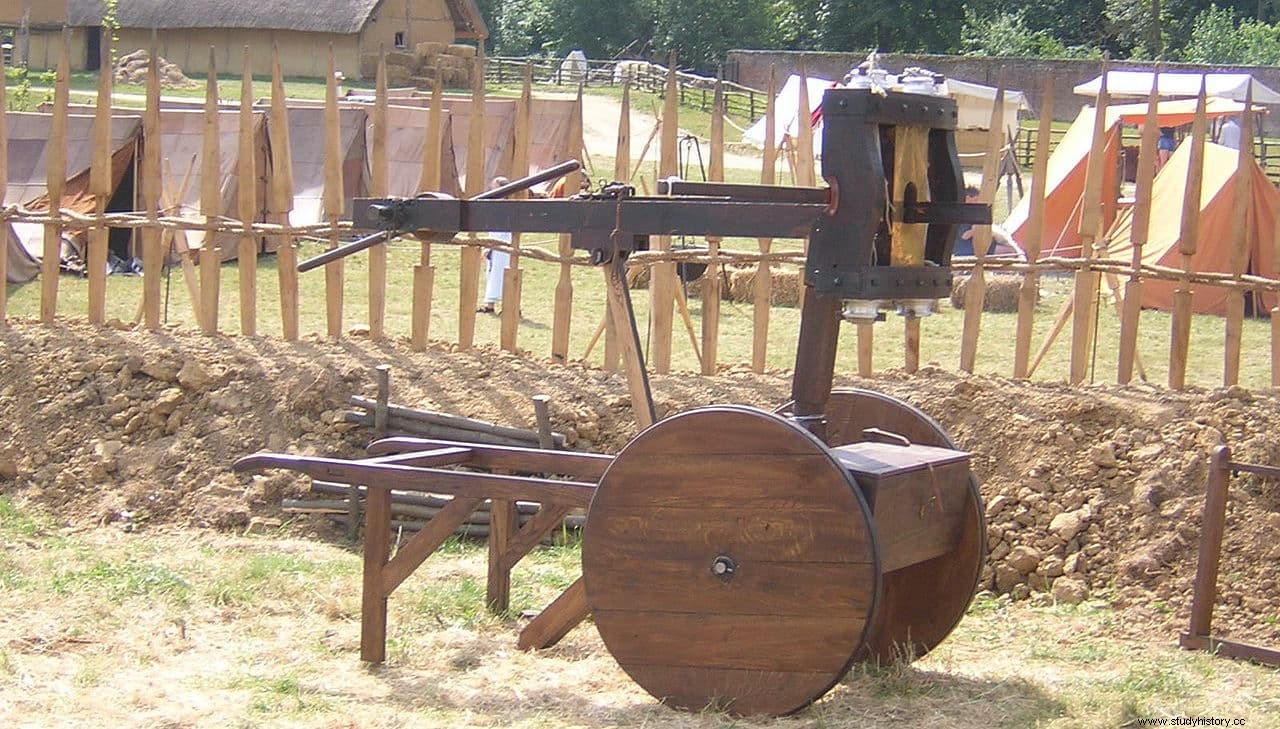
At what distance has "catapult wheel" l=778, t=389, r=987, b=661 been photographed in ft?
15.7

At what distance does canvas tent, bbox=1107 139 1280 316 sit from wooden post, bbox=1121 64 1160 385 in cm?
647

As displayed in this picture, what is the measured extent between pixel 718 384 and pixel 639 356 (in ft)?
9.06

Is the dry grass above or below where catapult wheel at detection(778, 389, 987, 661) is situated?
below

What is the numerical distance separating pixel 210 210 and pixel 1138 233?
16.4ft

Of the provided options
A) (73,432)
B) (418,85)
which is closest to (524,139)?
(73,432)

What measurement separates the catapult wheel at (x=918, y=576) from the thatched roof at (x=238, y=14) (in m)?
37.3

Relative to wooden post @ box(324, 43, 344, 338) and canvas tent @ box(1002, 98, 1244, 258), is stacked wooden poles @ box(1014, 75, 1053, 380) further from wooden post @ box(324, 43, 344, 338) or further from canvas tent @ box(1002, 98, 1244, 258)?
canvas tent @ box(1002, 98, 1244, 258)

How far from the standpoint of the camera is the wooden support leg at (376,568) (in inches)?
202

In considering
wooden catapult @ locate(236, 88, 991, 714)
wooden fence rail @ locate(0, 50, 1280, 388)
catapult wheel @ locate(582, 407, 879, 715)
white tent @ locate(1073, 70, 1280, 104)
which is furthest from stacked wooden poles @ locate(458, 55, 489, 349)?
white tent @ locate(1073, 70, 1280, 104)

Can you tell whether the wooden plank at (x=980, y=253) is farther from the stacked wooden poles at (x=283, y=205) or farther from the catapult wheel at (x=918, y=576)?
the stacked wooden poles at (x=283, y=205)

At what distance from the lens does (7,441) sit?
793 cm

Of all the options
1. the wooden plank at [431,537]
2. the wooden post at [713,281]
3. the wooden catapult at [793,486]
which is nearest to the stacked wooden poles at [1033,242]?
the wooden post at [713,281]

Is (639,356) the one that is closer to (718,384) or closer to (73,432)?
(718,384)

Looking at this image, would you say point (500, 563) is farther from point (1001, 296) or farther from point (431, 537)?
point (1001, 296)
